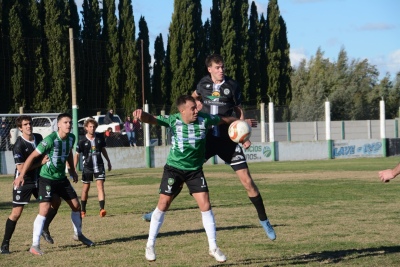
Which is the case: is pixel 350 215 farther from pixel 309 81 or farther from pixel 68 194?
pixel 309 81

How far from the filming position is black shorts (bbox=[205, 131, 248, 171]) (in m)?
10.9

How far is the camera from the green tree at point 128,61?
49.9m

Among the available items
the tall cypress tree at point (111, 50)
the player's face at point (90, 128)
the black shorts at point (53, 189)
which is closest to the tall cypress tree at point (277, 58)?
the tall cypress tree at point (111, 50)

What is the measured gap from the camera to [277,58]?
197 feet

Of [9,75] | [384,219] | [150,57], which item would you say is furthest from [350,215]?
[150,57]

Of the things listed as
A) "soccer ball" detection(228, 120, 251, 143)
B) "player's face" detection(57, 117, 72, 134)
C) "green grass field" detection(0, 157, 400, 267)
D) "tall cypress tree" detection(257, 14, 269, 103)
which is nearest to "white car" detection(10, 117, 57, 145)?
"green grass field" detection(0, 157, 400, 267)

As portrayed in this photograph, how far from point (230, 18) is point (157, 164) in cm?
2119

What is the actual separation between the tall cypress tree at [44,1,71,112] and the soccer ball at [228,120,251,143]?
35.9 metres

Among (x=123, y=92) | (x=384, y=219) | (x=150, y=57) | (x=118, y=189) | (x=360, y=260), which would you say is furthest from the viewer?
(x=150, y=57)

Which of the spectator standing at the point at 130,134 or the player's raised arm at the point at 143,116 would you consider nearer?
the player's raised arm at the point at 143,116

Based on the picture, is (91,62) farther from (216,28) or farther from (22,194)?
(22,194)

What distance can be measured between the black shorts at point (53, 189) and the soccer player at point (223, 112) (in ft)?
6.88

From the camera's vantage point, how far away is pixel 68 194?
11.3m

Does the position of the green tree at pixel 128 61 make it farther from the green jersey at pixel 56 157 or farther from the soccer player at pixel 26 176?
the green jersey at pixel 56 157
